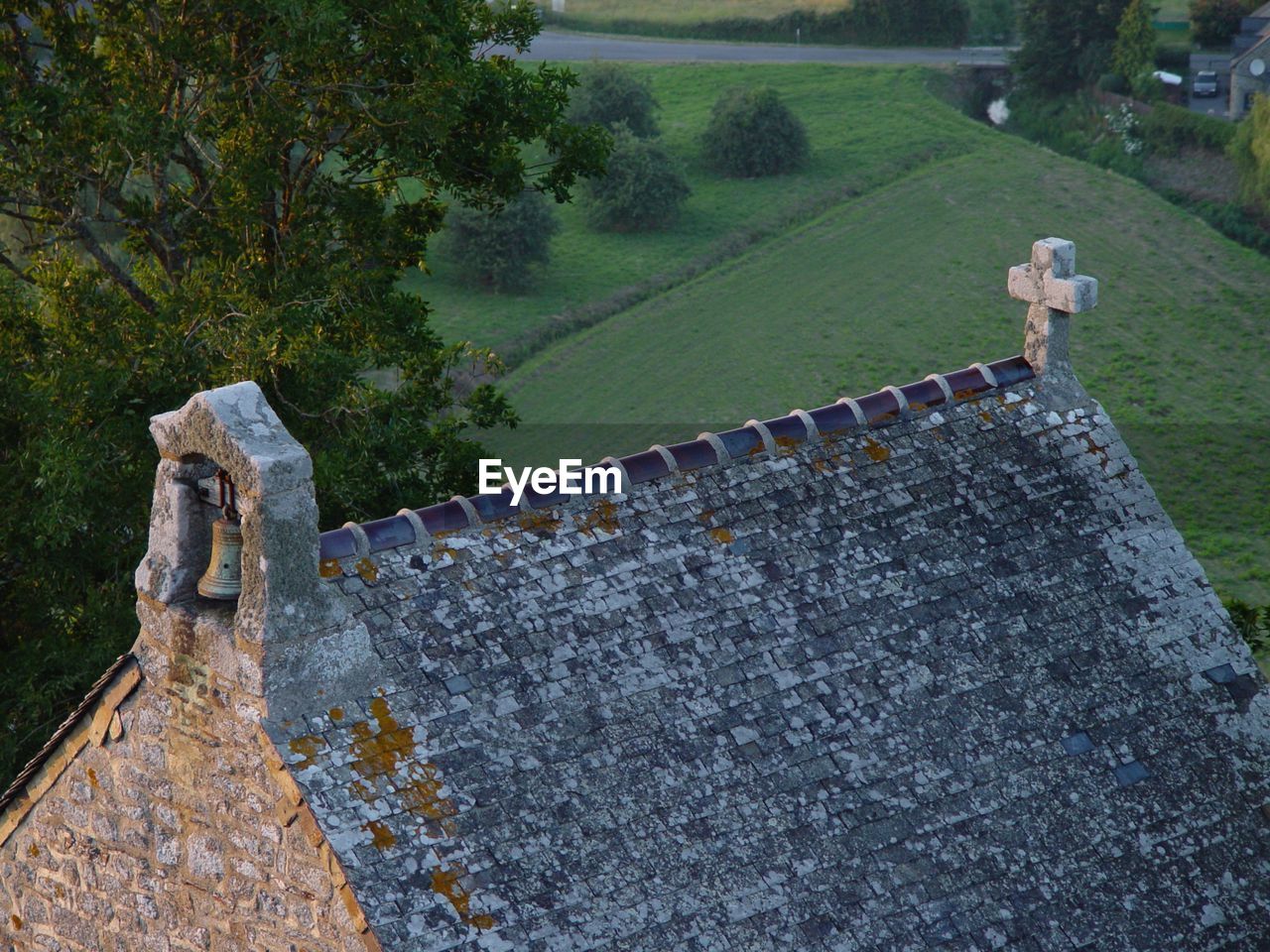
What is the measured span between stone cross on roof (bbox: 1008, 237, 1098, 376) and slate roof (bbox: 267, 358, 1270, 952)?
1.11m

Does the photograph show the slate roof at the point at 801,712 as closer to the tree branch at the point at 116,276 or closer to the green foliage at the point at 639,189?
the tree branch at the point at 116,276

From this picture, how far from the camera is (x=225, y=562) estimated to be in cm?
948

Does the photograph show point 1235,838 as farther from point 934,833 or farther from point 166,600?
point 166,600

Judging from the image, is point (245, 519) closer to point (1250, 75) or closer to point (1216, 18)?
point (1250, 75)

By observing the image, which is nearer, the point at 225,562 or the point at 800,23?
the point at 225,562

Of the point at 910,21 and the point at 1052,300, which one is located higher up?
the point at 1052,300

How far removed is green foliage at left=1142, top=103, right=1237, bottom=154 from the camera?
65375 millimetres

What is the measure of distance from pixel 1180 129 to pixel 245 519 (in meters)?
64.7

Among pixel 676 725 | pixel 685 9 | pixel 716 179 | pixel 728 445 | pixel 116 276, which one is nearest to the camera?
pixel 676 725

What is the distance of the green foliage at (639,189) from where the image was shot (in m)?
60.3

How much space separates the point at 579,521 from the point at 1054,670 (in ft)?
12.4

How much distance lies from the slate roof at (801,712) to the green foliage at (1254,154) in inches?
2071

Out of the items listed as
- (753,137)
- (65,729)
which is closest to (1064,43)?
(753,137)

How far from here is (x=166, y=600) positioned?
9.74 meters
